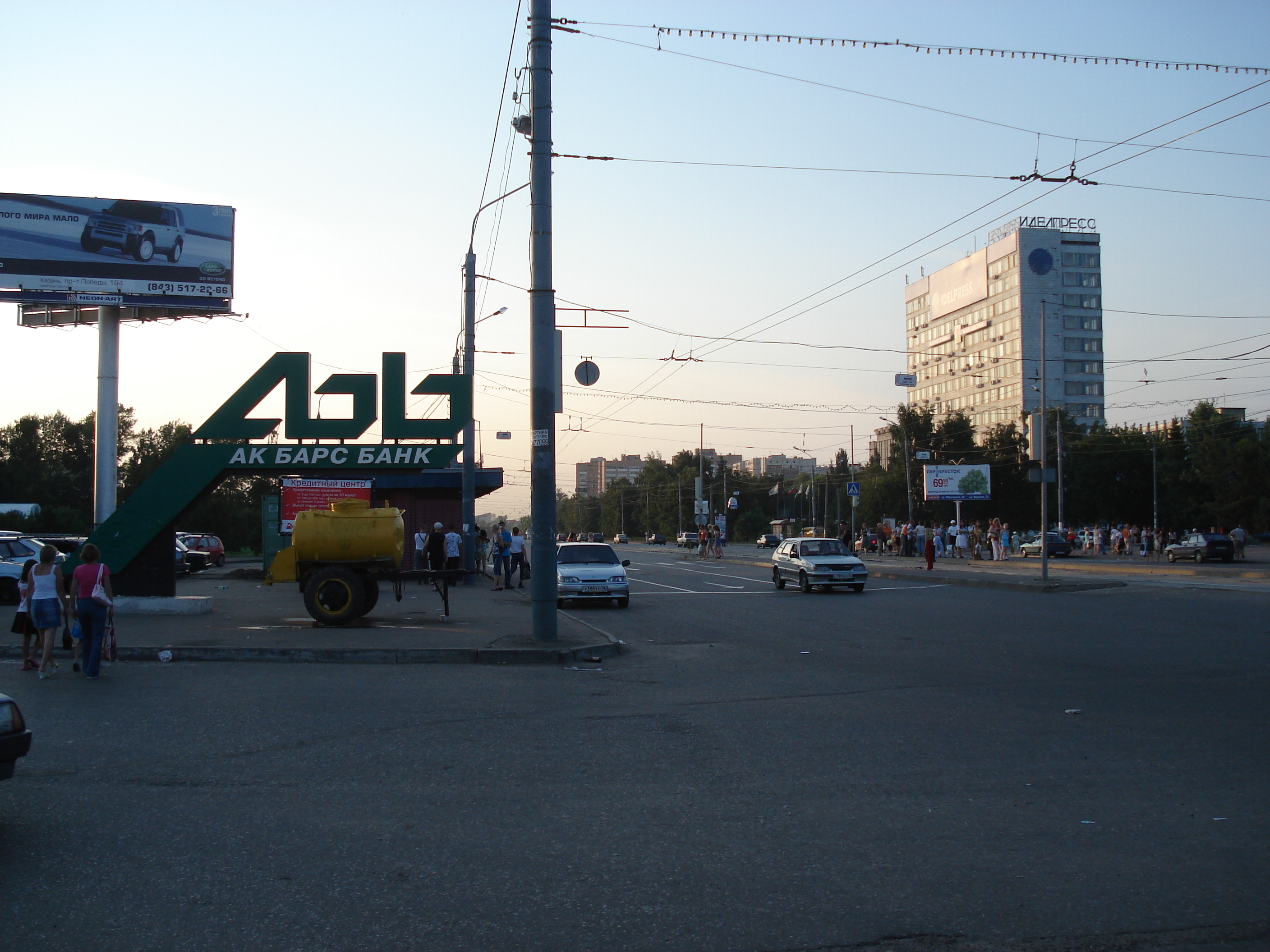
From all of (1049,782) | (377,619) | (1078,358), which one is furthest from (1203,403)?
(1049,782)

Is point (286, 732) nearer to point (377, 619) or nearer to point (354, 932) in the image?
point (354, 932)

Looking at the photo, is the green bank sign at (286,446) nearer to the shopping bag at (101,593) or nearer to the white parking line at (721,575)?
the shopping bag at (101,593)

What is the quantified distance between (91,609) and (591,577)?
41.9 feet

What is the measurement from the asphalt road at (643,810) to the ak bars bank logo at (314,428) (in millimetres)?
7610

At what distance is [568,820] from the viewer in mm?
5973

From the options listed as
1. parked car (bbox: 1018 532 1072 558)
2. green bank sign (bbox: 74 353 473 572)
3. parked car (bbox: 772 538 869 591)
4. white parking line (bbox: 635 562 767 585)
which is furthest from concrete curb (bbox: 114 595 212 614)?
parked car (bbox: 1018 532 1072 558)

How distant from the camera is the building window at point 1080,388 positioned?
4309 inches

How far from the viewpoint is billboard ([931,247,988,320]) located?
112 meters

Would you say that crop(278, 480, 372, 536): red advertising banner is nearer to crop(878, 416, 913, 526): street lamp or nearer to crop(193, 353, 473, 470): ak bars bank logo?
crop(193, 353, 473, 470): ak bars bank logo

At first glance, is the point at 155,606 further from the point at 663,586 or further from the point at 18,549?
the point at 663,586

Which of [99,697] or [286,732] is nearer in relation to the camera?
[286,732]

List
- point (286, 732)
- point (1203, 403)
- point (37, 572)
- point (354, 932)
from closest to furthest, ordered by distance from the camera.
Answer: point (354, 932) → point (286, 732) → point (37, 572) → point (1203, 403)

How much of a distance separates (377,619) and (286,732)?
401 inches

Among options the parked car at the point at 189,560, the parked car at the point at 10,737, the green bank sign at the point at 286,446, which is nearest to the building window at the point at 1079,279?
the parked car at the point at 189,560
